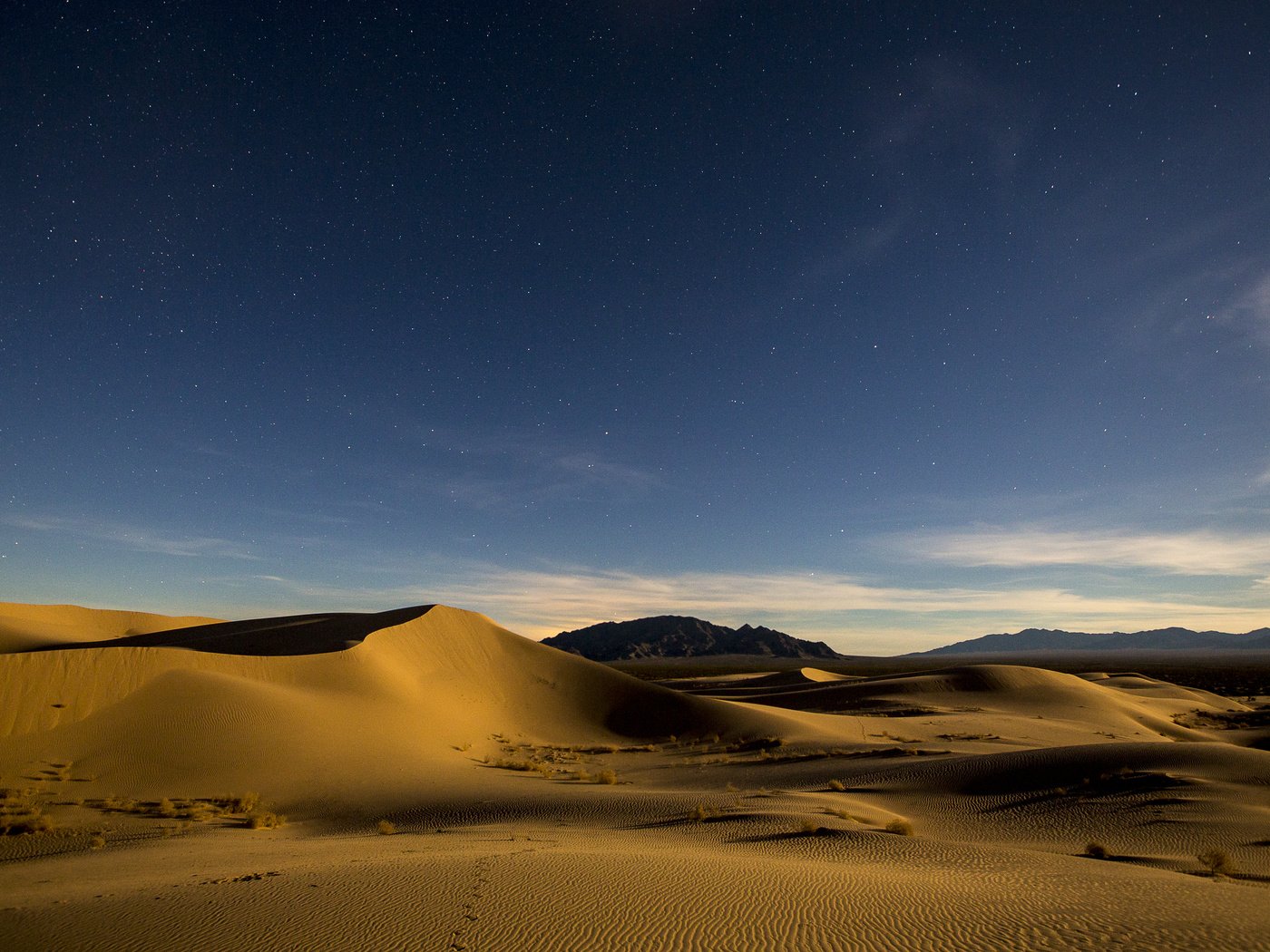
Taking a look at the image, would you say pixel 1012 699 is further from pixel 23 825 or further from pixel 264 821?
pixel 23 825

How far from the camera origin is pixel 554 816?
14461mm

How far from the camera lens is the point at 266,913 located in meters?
6.64

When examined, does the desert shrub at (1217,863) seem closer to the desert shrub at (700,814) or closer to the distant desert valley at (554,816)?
the distant desert valley at (554,816)

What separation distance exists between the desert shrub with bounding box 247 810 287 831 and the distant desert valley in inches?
2.9

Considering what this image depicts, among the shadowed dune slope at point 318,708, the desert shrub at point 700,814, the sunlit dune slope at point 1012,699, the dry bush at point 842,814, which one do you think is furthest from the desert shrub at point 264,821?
the sunlit dune slope at point 1012,699

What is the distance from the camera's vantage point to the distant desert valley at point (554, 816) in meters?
6.70

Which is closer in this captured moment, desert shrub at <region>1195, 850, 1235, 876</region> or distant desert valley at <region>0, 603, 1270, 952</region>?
distant desert valley at <region>0, 603, 1270, 952</region>

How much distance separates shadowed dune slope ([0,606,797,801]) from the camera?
1764 cm

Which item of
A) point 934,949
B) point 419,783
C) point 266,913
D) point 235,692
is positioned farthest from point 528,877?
point 235,692

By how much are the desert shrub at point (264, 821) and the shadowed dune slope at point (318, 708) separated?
7.86 ft

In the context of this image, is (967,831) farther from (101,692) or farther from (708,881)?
(101,692)

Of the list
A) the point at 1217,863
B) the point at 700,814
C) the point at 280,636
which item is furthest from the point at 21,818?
the point at 280,636

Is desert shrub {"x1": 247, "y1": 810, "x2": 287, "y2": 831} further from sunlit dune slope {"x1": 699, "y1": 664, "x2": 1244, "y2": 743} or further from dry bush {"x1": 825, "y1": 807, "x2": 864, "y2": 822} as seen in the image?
sunlit dune slope {"x1": 699, "y1": 664, "x2": 1244, "y2": 743}

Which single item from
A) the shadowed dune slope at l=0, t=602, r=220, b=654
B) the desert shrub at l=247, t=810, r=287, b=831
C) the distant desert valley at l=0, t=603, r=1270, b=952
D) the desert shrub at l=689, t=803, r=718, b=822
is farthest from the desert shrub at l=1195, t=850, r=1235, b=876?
the shadowed dune slope at l=0, t=602, r=220, b=654
